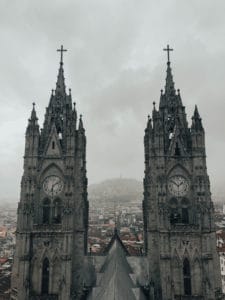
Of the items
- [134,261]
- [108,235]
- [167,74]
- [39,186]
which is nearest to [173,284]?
[134,261]

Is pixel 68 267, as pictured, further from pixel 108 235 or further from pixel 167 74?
pixel 108 235

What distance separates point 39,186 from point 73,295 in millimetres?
12202

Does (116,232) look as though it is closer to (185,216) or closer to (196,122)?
(185,216)


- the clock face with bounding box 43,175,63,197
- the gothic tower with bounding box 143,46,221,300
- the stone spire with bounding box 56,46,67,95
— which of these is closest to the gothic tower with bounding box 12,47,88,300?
the clock face with bounding box 43,175,63,197

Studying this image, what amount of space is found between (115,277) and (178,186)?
511 inches

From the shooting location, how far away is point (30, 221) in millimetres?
38500

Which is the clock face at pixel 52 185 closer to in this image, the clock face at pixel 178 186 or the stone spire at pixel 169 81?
the clock face at pixel 178 186

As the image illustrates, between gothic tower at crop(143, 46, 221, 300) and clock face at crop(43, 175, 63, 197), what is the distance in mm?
10333

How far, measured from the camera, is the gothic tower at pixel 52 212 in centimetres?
3759

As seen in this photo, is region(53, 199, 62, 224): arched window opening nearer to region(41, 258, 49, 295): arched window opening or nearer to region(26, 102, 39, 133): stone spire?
region(41, 258, 49, 295): arched window opening

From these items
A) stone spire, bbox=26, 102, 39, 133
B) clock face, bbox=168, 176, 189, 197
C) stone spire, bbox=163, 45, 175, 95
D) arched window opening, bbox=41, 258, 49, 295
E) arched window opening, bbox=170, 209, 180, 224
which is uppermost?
stone spire, bbox=163, 45, 175, 95

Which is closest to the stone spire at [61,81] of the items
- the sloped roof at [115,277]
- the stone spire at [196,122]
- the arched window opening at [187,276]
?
the stone spire at [196,122]

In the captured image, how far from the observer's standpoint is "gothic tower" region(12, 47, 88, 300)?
3759cm

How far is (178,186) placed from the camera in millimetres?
40250
